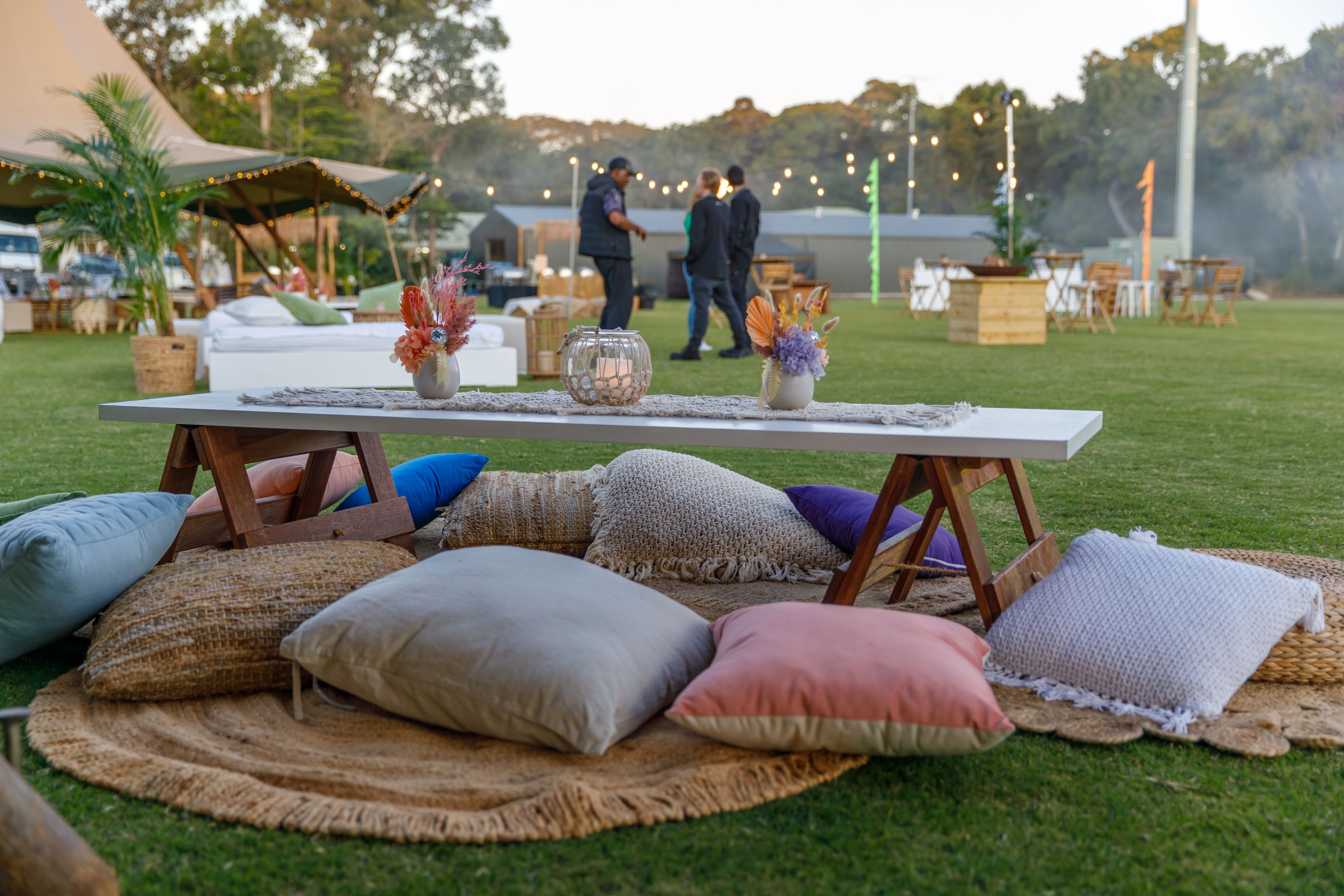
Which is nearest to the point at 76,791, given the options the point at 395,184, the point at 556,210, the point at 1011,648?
the point at 1011,648

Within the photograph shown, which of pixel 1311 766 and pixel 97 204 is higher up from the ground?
pixel 97 204

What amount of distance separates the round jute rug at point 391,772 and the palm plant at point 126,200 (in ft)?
19.4

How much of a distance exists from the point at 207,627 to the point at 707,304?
7.19m

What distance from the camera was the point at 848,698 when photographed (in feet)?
5.20

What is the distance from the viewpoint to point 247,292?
1343 centimetres

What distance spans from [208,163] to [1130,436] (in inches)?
385

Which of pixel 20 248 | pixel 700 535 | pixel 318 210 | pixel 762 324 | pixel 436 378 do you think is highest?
pixel 20 248

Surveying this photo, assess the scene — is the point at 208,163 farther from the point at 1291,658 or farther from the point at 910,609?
the point at 1291,658

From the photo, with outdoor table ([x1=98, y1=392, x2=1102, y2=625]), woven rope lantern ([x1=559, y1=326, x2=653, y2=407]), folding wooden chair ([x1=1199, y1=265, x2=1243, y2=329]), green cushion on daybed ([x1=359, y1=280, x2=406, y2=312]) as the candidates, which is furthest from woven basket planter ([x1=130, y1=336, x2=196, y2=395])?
folding wooden chair ([x1=1199, y1=265, x2=1243, y2=329])

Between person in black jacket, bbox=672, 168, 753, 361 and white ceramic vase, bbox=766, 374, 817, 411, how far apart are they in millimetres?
6233

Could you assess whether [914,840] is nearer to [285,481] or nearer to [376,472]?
[376,472]

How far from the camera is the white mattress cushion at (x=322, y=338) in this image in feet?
22.1

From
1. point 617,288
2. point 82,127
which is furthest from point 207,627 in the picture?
point 82,127

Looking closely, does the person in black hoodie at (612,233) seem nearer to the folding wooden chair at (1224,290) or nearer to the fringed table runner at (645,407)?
the fringed table runner at (645,407)
